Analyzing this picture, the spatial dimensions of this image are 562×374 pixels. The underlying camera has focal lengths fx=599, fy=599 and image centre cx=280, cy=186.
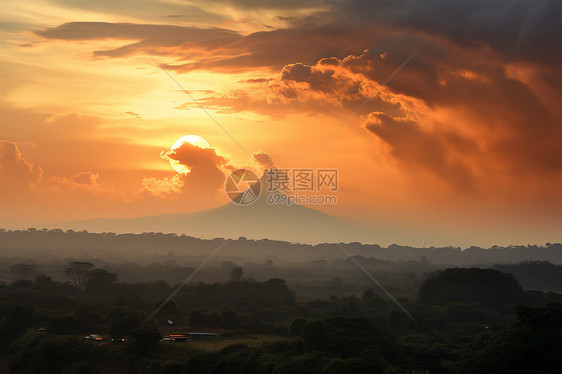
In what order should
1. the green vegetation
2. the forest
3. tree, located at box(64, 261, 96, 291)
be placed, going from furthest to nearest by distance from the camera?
tree, located at box(64, 261, 96, 291), the forest, the green vegetation

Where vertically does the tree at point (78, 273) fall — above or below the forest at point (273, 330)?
above

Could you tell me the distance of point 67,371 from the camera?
179 feet

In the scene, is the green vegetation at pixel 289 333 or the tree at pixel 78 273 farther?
the tree at pixel 78 273

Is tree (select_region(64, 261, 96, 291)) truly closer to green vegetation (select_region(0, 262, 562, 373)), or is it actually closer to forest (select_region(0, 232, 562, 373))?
forest (select_region(0, 232, 562, 373))

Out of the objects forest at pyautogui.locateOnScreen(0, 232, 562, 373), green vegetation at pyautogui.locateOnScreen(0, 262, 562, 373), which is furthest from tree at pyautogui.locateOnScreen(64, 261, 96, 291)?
green vegetation at pyautogui.locateOnScreen(0, 262, 562, 373)

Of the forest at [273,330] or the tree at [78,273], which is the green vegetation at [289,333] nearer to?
the forest at [273,330]

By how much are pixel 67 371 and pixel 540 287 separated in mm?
131930

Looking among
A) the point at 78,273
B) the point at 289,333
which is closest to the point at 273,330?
the point at 289,333

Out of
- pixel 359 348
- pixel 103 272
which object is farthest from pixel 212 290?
pixel 359 348

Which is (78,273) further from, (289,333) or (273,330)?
(289,333)

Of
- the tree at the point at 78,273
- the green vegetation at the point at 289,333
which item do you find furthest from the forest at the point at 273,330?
the tree at the point at 78,273

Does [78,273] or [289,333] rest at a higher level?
[78,273]

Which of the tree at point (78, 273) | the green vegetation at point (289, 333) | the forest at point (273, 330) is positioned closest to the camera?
the green vegetation at point (289, 333)

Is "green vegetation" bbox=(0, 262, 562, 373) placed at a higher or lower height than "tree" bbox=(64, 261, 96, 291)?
lower
